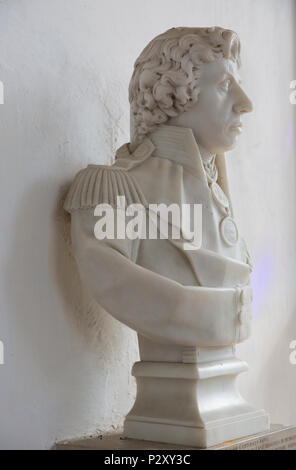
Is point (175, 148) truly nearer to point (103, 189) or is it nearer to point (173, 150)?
point (173, 150)

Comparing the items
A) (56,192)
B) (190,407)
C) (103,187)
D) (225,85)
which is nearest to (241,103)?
(225,85)

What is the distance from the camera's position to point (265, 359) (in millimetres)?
3527

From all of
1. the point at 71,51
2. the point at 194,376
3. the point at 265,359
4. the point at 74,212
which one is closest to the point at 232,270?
the point at 194,376

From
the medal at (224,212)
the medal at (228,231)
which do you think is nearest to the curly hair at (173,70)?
the medal at (224,212)

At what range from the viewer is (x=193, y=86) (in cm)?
225

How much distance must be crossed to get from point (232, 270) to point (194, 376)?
351 mm

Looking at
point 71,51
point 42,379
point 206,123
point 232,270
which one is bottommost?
point 42,379

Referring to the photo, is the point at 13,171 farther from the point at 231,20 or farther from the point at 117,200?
the point at 231,20

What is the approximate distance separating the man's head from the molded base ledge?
0.72 meters
